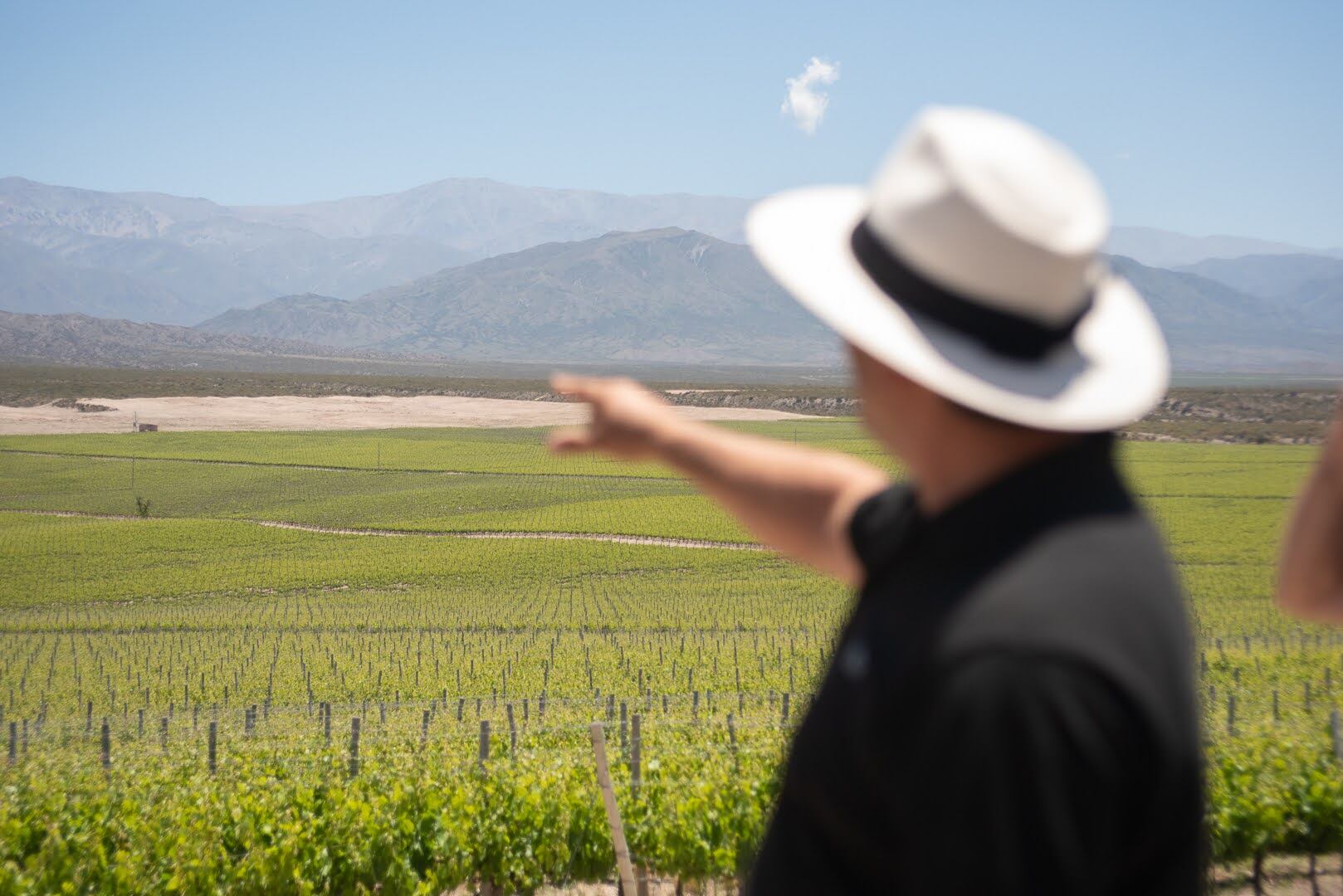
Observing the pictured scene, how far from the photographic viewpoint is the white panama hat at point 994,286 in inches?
47.4

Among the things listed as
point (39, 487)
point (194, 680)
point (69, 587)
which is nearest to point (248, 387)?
point (39, 487)

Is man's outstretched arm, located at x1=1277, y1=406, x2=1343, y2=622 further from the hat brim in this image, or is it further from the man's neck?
the man's neck

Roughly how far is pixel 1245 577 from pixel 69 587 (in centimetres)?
4183

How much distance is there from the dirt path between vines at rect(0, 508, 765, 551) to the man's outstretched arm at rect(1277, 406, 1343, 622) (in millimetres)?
44835

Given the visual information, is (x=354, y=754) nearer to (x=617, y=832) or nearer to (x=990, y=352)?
(x=617, y=832)

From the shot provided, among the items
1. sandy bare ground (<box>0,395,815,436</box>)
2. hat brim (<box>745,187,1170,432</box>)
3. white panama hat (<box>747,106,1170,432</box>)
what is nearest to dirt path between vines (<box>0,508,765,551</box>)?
sandy bare ground (<box>0,395,815,436</box>)

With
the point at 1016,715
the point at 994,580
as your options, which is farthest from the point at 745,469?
the point at 1016,715

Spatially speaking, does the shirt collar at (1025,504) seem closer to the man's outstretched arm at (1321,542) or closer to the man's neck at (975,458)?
the man's neck at (975,458)

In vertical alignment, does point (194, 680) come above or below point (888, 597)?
below

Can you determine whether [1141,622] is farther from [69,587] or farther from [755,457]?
[69,587]

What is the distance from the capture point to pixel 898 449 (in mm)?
1403

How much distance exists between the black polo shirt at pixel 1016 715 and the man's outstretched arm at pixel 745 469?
0.54 meters

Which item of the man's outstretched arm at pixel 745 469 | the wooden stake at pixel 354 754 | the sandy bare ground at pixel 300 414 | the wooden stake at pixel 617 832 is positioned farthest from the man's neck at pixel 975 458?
the sandy bare ground at pixel 300 414

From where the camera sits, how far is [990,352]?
124cm
